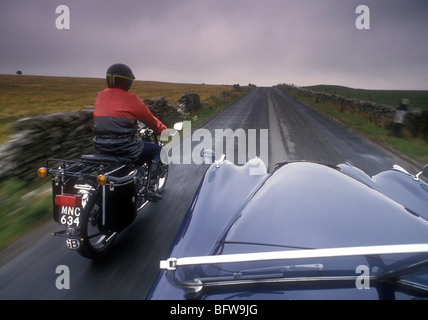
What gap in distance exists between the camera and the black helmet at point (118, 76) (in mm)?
3363

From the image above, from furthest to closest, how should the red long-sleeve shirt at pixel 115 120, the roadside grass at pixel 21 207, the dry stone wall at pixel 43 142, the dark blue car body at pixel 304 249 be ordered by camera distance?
1. the dry stone wall at pixel 43 142
2. the roadside grass at pixel 21 207
3. the red long-sleeve shirt at pixel 115 120
4. the dark blue car body at pixel 304 249

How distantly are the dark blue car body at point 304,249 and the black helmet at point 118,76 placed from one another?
203 centimetres

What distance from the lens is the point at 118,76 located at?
3369 millimetres

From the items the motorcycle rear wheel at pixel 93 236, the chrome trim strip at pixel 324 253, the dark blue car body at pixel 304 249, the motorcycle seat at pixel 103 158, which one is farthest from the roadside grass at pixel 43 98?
the chrome trim strip at pixel 324 253

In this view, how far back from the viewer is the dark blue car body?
127 cm

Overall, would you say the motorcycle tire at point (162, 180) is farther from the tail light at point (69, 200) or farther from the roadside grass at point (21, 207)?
the tail light at point (69, 200)

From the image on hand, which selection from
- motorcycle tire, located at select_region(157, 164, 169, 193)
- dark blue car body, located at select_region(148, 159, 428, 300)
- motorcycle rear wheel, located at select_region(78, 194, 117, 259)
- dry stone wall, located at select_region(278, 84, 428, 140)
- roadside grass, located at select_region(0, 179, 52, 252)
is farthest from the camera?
dry stone wall, located at select_region(278, 84, 428, 140)

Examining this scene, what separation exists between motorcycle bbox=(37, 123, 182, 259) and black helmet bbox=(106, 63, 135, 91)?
88 centimetres

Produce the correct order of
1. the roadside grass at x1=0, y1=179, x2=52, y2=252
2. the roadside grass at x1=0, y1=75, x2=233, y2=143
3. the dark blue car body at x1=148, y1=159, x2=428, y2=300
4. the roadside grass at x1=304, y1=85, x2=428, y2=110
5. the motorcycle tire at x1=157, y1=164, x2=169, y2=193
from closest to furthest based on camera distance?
the dark blue car body at x1=148, y1=159, x2=428, y2=300 < the roadside grass at x1=0, y1=179, x2=52, y2=252 < the motorcycle tire at x1=157, y1=164, x2=169, y2=193 < the roadside grass at x1=0, y1=75, x2=233, y2=143 < the roadside grass at x1=304, y1=85, x2=428, y2=110

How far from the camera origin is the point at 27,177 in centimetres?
544

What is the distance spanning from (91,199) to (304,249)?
211 cm

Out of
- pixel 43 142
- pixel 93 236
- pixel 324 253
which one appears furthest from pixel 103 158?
pixel 43 142

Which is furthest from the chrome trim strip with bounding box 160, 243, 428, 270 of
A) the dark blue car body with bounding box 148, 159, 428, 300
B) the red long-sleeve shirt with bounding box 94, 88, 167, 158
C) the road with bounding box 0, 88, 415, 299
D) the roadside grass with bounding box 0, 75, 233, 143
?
the roadside grass with bounding box 0, 75, 233, 143

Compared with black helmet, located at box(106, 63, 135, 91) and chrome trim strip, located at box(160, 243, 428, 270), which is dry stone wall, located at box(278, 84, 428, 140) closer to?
black helmet, located at box(106, 63, 135, 91)
